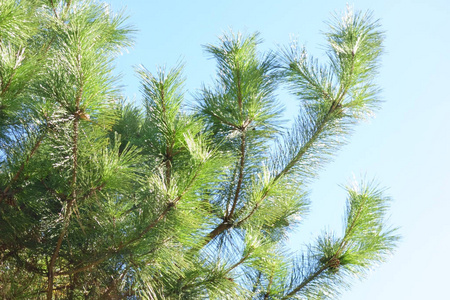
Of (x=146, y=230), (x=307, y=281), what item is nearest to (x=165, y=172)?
(x=146, y=230)

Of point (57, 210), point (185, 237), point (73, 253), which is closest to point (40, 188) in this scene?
point (57, 210)

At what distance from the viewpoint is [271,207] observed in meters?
1.93

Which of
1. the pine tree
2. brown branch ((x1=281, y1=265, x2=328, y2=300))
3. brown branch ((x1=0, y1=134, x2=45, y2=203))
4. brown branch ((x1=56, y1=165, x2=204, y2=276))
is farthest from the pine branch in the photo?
brown branch ((x1=0, y1=134, x2=45, y2=203))

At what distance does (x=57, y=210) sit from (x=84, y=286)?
289 millimetres

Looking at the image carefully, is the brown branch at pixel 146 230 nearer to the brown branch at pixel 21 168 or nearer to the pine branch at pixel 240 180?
the brown branch at pixel 21 168

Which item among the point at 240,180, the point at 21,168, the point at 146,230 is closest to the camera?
the point at 146,230

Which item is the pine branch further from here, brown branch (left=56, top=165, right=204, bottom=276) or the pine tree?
brown branch (left=56, top=165, right=204, bottom=276)

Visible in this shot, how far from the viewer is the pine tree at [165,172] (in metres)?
1.62

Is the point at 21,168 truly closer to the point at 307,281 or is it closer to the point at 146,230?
the point at 146,230

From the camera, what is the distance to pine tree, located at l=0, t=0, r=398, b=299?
162 centimetres

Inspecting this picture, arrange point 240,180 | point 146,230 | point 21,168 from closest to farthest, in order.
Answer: point 146,230, point 21,168, point 240,180

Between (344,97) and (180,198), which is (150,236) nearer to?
(180,198)

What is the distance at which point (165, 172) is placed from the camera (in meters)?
1.85

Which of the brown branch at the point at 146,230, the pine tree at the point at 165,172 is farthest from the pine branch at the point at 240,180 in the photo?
the brown branch at the point at 146,230
